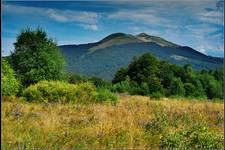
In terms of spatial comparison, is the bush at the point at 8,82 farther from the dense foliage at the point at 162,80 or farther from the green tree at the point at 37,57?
the dense foliage at the point at 162,80

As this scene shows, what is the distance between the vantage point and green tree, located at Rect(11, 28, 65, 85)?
1942cm

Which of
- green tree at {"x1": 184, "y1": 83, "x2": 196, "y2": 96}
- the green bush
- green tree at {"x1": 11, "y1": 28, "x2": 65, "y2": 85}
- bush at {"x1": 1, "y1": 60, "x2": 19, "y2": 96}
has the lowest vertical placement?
the green bush

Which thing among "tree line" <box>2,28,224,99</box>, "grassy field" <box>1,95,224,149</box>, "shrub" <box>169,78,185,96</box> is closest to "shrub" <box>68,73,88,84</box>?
"tree line" <box>2,28,224,99</box>

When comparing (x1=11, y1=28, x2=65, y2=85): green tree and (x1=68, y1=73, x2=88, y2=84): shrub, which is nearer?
(x1=11, y1=28, x2=65, y2=85): green tree

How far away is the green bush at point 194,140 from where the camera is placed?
8641mm

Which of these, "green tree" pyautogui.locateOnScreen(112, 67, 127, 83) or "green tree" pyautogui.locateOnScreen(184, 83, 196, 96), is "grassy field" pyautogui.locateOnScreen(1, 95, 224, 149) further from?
"green tree" pyautogui.locateOnScreen(184, 83, 196, 96)

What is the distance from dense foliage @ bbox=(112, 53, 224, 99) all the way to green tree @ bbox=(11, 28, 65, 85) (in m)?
10.4

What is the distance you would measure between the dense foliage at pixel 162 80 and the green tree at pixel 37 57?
10.4 meters

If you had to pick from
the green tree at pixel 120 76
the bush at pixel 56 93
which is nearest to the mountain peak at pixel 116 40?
the bush at pixel 56 93

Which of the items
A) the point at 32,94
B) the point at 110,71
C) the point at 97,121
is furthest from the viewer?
the point at 110,71

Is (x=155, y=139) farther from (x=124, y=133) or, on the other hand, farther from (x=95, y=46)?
(x=95, y=46)

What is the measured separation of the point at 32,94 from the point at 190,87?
2180 cm

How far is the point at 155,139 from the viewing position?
9.19 metres

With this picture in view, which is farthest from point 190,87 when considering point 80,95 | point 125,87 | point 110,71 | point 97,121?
point 97,121
